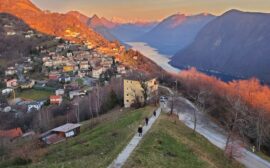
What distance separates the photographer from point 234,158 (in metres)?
29.1

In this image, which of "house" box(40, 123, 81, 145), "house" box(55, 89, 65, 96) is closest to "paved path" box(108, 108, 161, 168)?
"house" box(40, 123, 81, 145)

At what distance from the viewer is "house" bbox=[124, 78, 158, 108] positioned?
152 ft

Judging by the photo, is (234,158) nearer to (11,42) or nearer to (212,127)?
(212,127)

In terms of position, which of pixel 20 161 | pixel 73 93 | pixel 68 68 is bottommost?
pixel 73 93

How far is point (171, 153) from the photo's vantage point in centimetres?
2250

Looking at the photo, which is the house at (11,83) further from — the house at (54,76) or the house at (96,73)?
the house at (96,73)

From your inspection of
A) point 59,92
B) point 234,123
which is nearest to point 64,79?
point 59,92

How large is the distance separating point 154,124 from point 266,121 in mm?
26043

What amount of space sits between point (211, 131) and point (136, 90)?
11.7 m

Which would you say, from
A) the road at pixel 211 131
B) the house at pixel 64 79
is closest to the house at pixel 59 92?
the house at pixel 64 79

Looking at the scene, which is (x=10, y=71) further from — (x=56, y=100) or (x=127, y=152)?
(x=127, y=152)

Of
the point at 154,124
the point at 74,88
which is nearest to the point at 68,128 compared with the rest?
the point at 154,124

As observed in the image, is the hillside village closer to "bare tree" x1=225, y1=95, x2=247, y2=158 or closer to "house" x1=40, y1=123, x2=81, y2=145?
"house" x1=40, y1=123, x2=81, y2=145

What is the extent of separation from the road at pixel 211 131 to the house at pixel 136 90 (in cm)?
412
